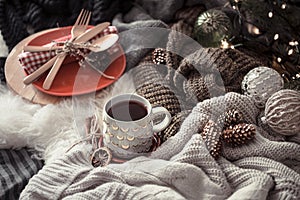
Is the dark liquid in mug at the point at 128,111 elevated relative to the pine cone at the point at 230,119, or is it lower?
elevated

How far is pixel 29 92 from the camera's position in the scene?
971 mm

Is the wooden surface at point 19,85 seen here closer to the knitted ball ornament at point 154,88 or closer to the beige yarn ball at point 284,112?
the knitted ball ornament at point 154,88

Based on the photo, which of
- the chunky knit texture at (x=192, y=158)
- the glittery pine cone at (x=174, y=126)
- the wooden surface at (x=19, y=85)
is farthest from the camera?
the wooden surface at (x=19, y=85)

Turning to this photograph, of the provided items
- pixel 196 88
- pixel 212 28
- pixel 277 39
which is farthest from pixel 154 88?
pixel 277 39

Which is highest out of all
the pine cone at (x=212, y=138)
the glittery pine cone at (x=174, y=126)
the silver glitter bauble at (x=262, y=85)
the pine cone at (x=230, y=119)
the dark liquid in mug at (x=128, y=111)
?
the silver glitter bauble at (x=262, y=85)

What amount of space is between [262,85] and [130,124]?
26cm

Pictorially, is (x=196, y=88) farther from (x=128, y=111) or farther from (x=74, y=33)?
(x=74, y=33)

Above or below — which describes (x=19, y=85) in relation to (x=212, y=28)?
below

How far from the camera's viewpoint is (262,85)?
859 millimetres

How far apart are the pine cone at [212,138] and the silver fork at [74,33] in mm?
344

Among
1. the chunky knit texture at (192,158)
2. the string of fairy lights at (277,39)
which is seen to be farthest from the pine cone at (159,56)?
the string of fairy lights at (277,39)

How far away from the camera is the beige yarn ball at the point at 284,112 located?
0.80 m

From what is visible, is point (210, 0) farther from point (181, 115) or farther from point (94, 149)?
point (94, 149)

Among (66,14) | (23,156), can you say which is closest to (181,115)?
(23,156)
